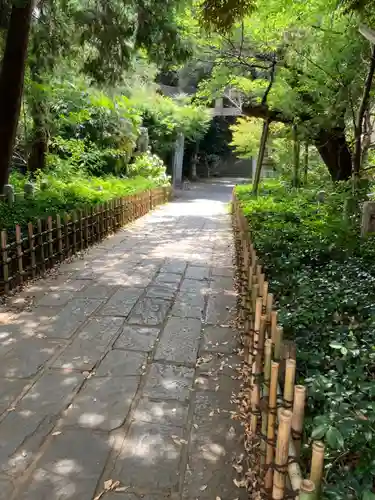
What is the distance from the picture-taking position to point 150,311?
4719 mm

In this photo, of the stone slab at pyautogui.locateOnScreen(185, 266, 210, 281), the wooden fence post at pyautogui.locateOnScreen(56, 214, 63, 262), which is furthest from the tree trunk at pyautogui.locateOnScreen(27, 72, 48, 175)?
the stone slab at pyautogui.locateOnScreen(185, 266, 210, 281)

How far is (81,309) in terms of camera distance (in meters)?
4.69

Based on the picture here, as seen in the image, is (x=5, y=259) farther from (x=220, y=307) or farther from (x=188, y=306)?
(x=220, y=307)

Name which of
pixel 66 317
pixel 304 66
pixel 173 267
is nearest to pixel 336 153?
pixel 304 66

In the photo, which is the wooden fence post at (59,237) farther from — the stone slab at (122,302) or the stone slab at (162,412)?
the stone slab at (162,412)

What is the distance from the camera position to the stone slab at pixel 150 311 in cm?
442

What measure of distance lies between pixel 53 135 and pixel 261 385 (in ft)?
40.2

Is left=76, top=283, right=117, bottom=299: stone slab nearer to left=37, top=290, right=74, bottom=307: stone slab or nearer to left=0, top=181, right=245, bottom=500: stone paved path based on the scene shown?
left=0, top=181, right=245, bottom=500: stone paved path

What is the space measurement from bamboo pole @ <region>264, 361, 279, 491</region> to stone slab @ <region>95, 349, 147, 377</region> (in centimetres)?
150

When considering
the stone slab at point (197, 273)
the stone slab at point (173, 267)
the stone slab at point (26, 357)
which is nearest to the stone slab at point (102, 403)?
the stone slab at point (26, 357)

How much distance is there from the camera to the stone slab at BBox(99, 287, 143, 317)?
4.64m

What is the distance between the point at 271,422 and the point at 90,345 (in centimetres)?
215

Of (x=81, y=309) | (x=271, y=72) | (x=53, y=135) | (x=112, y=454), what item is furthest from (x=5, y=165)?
(x=271, y=72)

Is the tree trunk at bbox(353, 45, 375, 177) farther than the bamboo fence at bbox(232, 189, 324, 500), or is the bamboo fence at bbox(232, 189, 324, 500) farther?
the tree trunk at bbox(353, 45, 375, 177)
